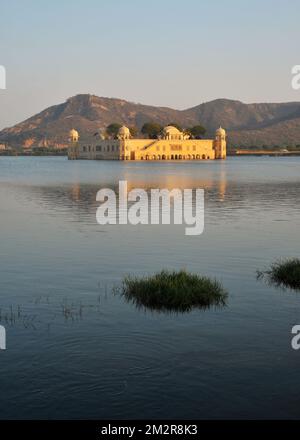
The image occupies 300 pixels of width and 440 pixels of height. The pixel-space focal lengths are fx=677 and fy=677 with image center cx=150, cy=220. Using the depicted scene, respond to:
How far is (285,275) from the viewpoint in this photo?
17719 millimetres

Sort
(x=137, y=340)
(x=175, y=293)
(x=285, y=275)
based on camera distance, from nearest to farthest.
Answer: (x=137, y=340), (x=175, y=293), (x=285, y=275)

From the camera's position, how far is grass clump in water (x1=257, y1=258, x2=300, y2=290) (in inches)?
681

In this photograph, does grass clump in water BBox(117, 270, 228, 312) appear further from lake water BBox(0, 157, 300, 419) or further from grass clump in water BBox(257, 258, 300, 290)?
grass clump in water BBox(257, 258, 300, 290)

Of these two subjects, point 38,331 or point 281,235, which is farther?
point 281,235

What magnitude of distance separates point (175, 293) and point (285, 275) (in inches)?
154

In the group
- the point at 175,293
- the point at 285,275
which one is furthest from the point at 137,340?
the point at 285,275

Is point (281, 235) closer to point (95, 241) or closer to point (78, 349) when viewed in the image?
point (95, 241)

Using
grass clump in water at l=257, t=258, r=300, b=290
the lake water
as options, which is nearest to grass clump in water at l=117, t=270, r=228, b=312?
the lake water

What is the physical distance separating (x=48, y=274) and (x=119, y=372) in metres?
8.64

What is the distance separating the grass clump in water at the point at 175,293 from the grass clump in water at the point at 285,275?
200cm

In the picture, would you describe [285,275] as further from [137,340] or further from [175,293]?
[137,340]

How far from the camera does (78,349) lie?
11.9m
